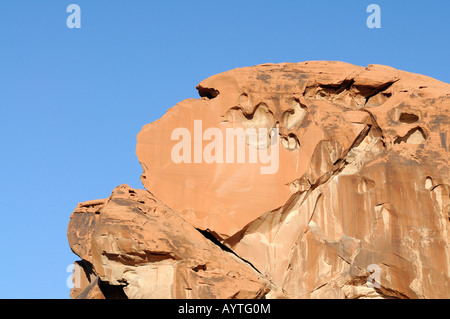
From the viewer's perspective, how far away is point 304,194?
141ft

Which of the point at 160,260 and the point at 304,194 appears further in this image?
the point at 304,194

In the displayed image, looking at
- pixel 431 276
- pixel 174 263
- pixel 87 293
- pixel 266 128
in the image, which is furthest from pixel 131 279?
pixel 431 276

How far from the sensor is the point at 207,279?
1576 inches

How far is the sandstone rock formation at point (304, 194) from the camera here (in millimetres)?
41500

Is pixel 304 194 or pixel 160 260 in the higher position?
pixel 304 194

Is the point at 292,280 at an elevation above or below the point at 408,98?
below

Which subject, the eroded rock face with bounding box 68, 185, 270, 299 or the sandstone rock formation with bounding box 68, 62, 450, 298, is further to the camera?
the sandstone rock formation with bounding box 68, 62, 450, 298

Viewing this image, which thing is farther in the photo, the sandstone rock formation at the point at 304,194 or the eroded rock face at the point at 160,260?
the sandstone rock formation at the point at 304,194

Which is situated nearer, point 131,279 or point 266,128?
point 131,279

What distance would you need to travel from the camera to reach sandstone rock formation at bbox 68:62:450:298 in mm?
41500
